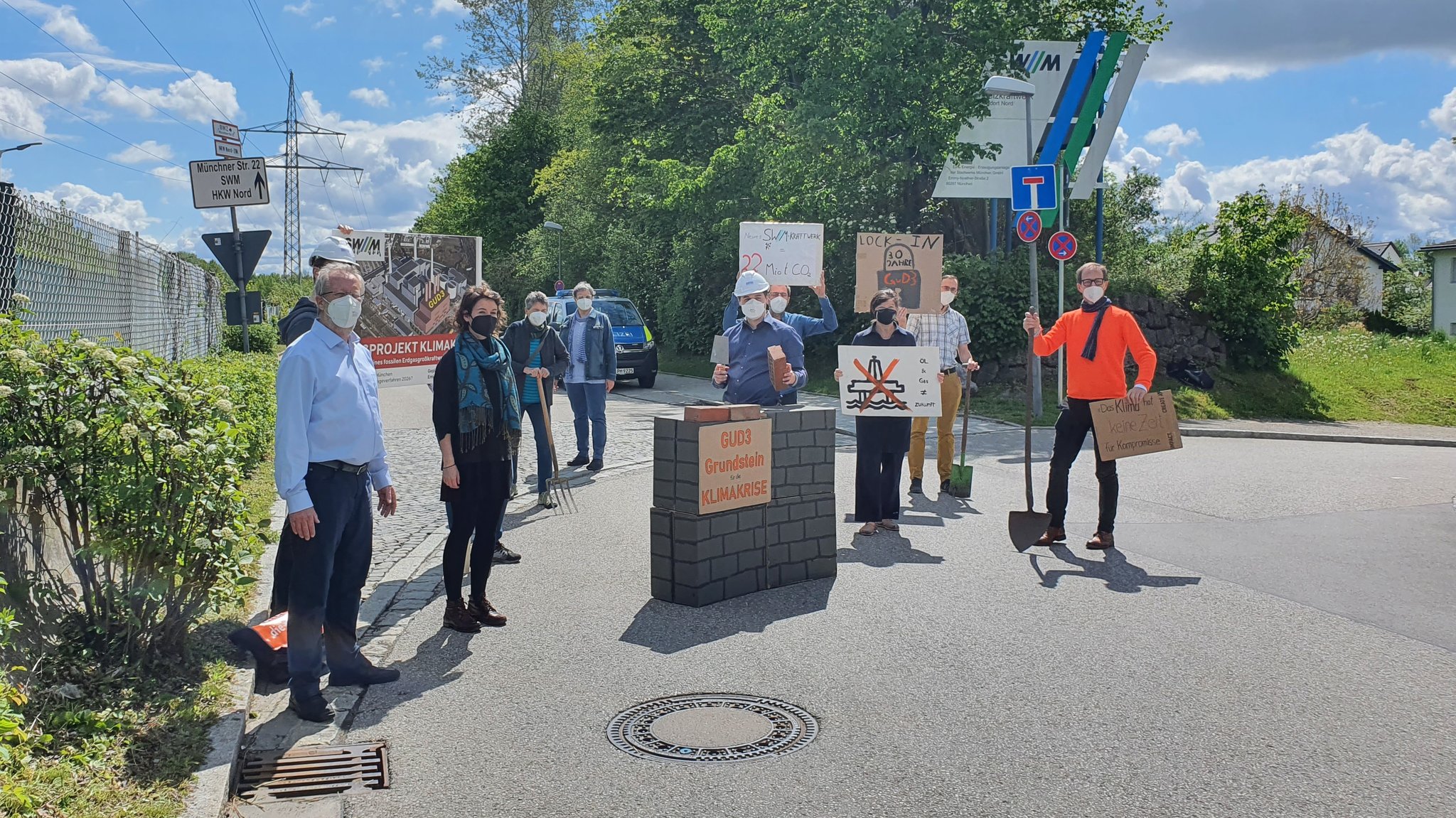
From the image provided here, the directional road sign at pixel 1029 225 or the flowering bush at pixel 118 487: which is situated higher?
the directional road sign at pixel 1029 225

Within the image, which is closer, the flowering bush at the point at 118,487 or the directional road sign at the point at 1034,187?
the flowering bush at the point at 118,487

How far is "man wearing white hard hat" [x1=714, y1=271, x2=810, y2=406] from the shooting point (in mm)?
8617

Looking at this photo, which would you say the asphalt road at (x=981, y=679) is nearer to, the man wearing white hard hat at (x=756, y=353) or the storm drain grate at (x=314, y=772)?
the storm drain grate at (x=314, y=772)

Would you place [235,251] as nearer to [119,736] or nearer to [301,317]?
[301,317]

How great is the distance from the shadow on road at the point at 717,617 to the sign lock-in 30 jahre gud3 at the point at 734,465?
564 millimetres

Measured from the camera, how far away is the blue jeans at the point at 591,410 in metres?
12.4

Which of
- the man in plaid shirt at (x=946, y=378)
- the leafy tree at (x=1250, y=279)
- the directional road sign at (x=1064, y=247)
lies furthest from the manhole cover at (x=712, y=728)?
the leafy tree at (x=1250, y=279)

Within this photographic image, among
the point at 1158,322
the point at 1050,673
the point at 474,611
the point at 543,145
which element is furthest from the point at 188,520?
the point at 543,145

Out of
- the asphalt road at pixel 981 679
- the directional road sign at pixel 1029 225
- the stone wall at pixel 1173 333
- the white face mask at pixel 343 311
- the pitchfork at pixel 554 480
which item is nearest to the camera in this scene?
the asphalt road at pixel 981 679

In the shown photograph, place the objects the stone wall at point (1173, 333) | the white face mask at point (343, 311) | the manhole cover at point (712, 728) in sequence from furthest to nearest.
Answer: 1. the stone wall at point (1173, 333)
2. the white face mask at point (343, 311)
3. the manhole cover at point (712, 728)

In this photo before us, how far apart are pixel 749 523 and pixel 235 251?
8.40 m

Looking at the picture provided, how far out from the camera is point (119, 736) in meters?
4.31

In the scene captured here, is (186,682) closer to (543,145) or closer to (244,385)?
(244,385)

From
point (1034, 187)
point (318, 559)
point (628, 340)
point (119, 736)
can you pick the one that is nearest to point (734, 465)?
point (318, 559)
